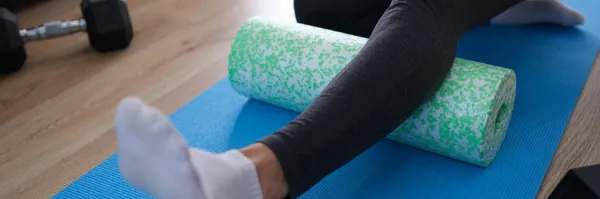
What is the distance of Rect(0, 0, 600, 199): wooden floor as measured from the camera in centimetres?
122

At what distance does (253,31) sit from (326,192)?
0.41 metres

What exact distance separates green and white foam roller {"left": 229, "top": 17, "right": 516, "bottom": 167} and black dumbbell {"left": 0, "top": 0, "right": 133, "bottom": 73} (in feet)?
1.64

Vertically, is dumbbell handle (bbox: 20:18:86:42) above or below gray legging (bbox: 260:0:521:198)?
below

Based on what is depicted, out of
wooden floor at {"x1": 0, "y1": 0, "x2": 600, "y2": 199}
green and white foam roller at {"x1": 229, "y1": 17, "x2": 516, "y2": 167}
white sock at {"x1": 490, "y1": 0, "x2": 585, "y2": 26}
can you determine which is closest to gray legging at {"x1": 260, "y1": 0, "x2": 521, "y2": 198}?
green and white foam roller at {"x1": 229, "y1": 17, "x2": 516, "y2": 167}

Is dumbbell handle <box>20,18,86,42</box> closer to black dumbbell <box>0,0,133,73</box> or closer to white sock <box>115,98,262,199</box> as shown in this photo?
black dumbbell <box>0,0,133,73</box>

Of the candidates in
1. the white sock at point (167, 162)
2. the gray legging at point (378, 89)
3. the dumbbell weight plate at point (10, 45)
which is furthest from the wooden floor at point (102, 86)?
the white sock at point (167, 162)

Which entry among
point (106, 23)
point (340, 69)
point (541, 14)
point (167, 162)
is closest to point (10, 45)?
point (106, 23)

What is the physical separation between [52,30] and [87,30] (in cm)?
9

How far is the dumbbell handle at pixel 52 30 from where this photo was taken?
1.62 metres

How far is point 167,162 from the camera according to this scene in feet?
2.39

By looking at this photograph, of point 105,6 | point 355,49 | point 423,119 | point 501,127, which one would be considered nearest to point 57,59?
point 105,6

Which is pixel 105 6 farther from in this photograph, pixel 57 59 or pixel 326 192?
pixel 326 192

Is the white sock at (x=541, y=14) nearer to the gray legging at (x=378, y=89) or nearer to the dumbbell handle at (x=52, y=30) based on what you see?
the gray legging at (x=378, y=89)

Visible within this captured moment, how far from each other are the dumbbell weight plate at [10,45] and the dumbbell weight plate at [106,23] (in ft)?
0.59
